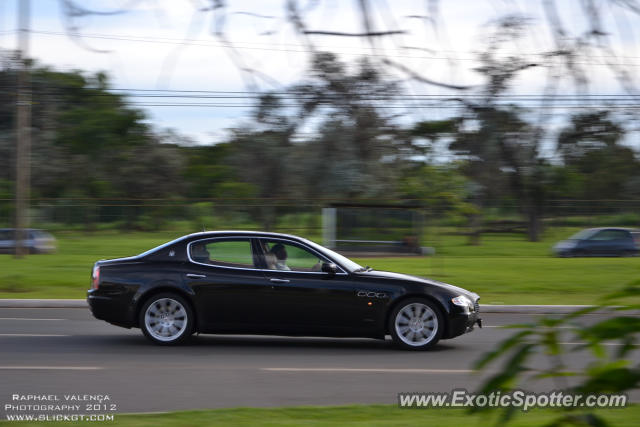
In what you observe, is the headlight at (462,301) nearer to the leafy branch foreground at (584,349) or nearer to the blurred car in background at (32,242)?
the leafy branch foreground at (584,349)

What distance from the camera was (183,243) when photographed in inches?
376

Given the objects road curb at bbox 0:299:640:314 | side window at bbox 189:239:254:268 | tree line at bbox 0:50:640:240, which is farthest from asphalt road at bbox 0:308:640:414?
tree line at bbox 0:50:640:240

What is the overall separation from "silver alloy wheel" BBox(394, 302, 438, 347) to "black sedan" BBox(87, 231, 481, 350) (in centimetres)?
1

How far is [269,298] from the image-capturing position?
29.8 ft

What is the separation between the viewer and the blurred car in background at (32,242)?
2664 cm

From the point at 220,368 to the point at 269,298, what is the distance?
1527 millimetres

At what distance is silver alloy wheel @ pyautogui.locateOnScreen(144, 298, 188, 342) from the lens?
920 centimetres

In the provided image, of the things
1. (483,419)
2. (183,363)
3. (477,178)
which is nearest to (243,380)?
(183,363)

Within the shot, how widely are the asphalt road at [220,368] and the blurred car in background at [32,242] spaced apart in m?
16.8

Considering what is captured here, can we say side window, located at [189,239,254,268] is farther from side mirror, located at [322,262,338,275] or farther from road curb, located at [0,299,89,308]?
road curb, located at [0,299,89,308]

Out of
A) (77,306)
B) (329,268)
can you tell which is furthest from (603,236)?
(329,268)

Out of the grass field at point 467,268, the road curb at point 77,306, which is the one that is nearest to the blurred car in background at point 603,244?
the grass field at point 467,268

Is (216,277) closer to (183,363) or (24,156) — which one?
(183,363)

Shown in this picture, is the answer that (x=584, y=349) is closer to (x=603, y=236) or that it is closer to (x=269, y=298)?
(x=269, y=298)
